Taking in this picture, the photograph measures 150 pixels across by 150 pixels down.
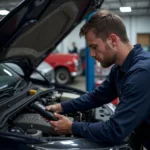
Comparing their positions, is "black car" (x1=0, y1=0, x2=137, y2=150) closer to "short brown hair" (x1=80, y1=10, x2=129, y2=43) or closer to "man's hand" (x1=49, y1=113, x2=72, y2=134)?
"man's hand" (x1=49, y1=113, x2=72, y2=134)

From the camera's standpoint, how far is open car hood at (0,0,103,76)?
1551 mm

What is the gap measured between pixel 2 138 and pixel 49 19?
3.41ft

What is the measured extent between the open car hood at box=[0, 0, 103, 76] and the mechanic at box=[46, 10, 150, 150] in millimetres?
364

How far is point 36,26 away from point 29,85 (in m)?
0.81

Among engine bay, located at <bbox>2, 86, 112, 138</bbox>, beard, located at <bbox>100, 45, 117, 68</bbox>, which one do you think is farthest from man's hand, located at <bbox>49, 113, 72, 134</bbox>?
beard, located at <bbox>100, 45, 117, 68</bbox>

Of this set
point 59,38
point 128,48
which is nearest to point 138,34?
point 59,38

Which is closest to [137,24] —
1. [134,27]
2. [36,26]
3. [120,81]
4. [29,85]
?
[134,27]

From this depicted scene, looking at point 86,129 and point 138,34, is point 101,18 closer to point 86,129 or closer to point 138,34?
point 86,129

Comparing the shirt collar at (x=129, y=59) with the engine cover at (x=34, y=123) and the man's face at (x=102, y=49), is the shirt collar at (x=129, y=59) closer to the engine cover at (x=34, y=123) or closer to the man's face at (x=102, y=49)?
the man's face at (x=102, y=49)

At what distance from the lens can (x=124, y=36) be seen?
4.97 feet

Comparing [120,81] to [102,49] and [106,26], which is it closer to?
[102,49]

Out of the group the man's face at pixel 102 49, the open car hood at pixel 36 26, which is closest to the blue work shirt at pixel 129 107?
the man's face at pixel 102 49

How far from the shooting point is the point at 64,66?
25.8 ft

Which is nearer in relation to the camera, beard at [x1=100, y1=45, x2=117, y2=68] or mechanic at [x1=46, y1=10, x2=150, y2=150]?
mechanic at [x1=46, y1=10, x2=150, y2=150]
